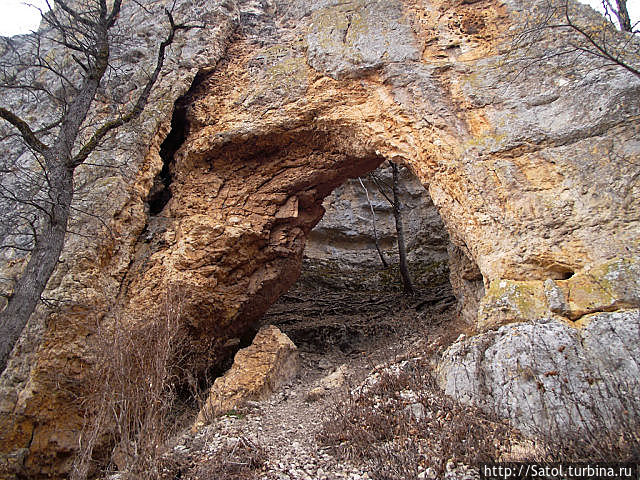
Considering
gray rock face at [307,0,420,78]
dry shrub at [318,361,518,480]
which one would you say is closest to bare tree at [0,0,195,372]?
gray rock face at [307,0,420,78]

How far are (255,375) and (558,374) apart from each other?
4577mm

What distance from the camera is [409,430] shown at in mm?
4012

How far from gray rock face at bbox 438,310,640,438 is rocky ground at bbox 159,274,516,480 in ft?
1.79

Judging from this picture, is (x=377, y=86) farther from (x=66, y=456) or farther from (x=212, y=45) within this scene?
(x=66, y=456)

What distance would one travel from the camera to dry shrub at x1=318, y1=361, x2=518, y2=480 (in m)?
3.45

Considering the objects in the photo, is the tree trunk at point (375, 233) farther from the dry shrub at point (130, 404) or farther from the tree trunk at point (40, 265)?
the tree trunk at point (40, 265)

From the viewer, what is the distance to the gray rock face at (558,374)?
11.2 ft

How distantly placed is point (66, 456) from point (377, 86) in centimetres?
703

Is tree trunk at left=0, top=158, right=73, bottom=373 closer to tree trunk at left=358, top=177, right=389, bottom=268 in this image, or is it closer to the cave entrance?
the cave entrance

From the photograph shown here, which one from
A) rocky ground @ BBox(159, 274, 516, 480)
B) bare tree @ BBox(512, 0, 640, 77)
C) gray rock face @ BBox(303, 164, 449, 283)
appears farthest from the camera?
gray rock face @ BBox(303, 164, 449, 283)

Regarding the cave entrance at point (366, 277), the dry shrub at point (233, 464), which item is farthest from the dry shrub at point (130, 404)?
the cave entrance at point (366, 277)

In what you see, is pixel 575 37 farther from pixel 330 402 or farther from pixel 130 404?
pixel 130 404

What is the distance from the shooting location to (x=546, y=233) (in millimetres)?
4820

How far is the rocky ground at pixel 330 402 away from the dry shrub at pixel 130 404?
1.48ft
